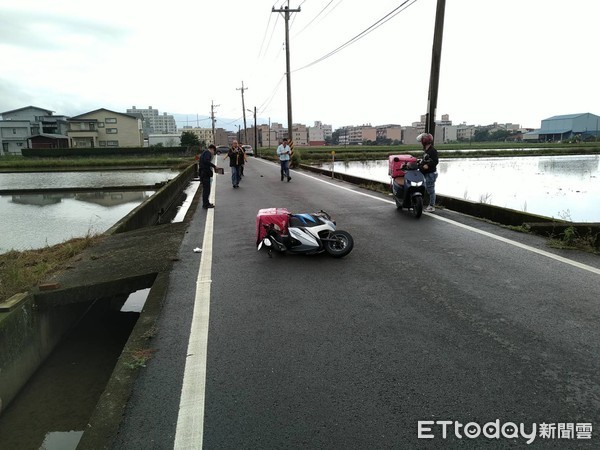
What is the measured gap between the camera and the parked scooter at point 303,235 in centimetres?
645

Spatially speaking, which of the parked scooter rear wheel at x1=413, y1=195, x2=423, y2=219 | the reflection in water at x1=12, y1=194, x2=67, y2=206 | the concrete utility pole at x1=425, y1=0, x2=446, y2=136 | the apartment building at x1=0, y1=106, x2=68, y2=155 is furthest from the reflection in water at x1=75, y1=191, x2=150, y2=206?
the apartment building at x1=0, y1=106, x2=68, y2=155

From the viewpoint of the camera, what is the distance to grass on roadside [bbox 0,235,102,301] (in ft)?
18.6

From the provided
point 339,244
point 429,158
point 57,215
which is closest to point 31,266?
point 339,244

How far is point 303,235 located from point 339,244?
56 centimetres

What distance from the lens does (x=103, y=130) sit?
73.7 m

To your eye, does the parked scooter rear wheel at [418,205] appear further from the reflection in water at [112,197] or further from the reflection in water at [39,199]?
the reflection in water at [39,199]

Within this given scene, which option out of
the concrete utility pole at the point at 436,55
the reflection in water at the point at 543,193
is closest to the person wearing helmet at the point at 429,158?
the reflection in water at the point at 543,193

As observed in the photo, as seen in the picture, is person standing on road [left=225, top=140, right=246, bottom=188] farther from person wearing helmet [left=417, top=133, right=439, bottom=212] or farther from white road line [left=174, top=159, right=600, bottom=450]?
white road line [left=174, top=159, right=600, bottom=450]

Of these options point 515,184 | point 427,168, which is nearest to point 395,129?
point 515,184

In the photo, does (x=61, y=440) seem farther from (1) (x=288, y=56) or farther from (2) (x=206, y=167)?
(1) (x=288, y=56)

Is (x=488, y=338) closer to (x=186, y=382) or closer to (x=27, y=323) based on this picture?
(x=186, y=382)

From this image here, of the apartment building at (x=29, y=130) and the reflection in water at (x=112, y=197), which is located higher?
the apartment building at (x=29, y=130)

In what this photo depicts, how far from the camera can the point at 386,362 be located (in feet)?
11.1

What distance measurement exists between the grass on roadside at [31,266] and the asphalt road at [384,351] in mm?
1949
